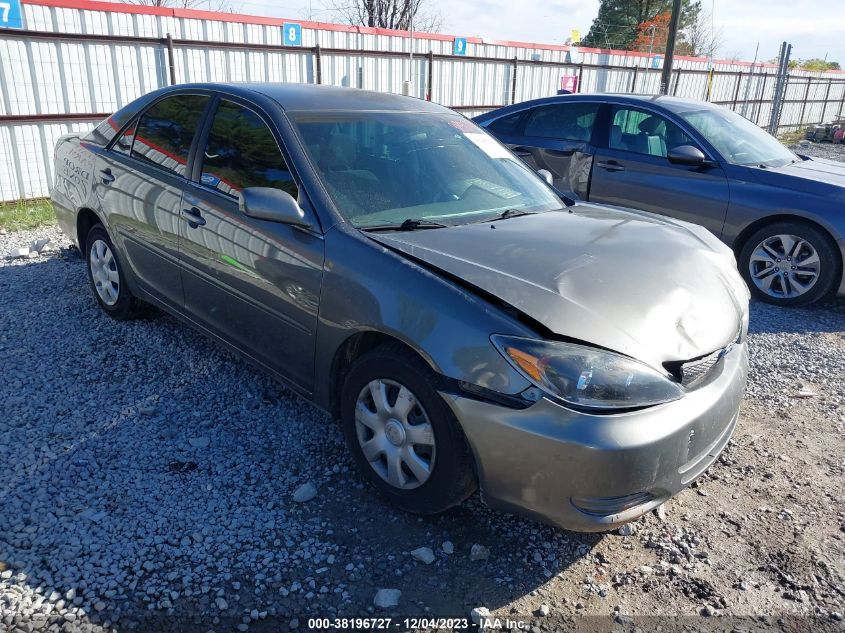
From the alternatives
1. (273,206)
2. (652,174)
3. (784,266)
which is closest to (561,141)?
(652,174)

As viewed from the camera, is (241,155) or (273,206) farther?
(241,155)

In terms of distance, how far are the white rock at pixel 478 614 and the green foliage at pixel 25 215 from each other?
290 inches

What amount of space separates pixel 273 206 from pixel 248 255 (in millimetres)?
421

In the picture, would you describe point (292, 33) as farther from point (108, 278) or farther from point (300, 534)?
point (300, 534)

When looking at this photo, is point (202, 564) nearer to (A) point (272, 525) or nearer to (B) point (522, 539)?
(A) point (272, 525)

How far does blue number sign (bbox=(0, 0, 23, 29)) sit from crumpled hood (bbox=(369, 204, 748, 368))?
26.8 feet

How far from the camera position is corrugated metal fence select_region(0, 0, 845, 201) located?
876 centimetres

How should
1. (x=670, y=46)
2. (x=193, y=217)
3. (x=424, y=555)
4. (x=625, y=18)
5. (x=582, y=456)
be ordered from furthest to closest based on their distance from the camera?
1. (x=625, y=18)
2. (x=670, y=46)
3. (x=193, y=217)
4. (x=424, y=555)
5. (x=582, y=456)

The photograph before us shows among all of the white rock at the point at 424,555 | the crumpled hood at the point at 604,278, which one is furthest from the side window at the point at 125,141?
the white rock at the point at 424,555

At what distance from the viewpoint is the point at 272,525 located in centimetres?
276

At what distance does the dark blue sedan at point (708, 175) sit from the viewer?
562cm

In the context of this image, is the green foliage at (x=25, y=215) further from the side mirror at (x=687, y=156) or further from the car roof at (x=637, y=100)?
the side mirror at (x=687, y=156)

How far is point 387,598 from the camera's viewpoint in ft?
7.89

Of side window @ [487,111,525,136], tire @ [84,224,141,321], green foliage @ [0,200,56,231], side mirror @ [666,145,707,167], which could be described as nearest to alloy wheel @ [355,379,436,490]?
tire @ [84,224,141,321]
